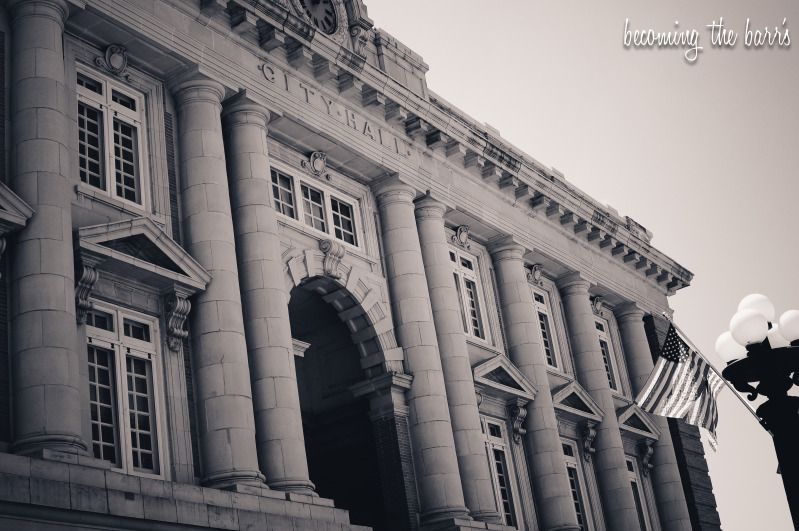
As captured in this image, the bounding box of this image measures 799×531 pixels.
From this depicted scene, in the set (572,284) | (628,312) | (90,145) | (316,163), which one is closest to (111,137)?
(90,145)

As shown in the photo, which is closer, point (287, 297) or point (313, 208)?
point (287, 297)

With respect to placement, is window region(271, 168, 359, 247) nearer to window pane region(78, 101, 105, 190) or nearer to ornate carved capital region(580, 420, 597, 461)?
window pane region(78, 101, 105, 190)

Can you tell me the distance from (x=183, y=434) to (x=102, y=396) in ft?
5.71

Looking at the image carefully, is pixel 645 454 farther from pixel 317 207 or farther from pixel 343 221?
pixel 317 207

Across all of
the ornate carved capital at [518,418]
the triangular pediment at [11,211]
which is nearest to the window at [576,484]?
the ornate carved capital at [518,418]

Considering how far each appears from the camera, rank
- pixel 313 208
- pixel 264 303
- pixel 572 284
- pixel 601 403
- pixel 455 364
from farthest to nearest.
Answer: pixel 572 284, pixel 601 403, pixel 455 364, pixel 313 208, pixel 264 303

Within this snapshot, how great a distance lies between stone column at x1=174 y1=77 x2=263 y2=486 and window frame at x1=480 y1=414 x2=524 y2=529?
32.3 feet

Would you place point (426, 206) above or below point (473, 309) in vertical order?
above

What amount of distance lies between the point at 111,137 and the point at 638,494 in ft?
72.3

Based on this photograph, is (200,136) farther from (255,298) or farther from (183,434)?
(183,434)

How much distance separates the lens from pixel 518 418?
30.1 metres

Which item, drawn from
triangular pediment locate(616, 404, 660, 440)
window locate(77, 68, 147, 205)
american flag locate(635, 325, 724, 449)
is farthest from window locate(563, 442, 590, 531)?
window locate(77, 68, 147, 205)

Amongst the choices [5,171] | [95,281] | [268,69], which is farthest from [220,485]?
[268,69]

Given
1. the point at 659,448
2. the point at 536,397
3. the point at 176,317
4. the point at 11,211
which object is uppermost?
the point at 11,211
